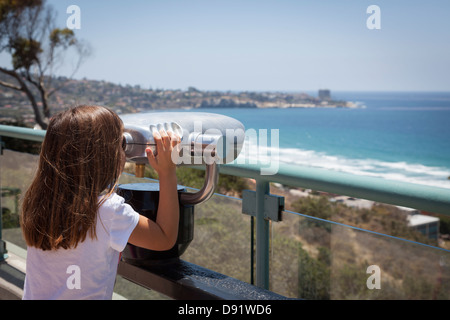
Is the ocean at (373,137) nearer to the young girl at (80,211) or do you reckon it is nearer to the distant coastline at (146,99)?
the distant coastline at (146,99)

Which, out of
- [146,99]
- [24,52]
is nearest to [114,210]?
[24,52]

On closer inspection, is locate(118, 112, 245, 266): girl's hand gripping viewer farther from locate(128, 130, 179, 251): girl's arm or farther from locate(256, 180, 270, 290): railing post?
locate(256, 180, 270, 290): railing post

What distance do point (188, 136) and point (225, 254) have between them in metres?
0.62

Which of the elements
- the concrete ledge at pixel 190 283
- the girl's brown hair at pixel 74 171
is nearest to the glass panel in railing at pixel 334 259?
the concrete ledge at pixel 190 283

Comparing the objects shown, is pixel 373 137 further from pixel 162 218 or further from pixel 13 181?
pixel 162 218

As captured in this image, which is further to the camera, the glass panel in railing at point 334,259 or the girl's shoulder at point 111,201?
the glass panel in railing at point 334,259

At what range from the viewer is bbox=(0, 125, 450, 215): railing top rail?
3.55ft

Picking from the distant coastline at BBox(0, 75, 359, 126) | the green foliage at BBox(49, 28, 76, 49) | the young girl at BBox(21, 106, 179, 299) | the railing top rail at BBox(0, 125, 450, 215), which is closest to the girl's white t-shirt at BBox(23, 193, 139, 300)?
the young girl at BBox(21, 106, 179, 299)

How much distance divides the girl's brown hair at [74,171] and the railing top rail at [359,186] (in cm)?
44

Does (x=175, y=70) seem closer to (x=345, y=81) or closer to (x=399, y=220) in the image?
(x=345, y=81)

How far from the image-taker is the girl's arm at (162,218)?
3.84 feet

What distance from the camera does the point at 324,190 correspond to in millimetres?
1313

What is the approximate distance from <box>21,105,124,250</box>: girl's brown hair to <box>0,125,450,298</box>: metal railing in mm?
442
